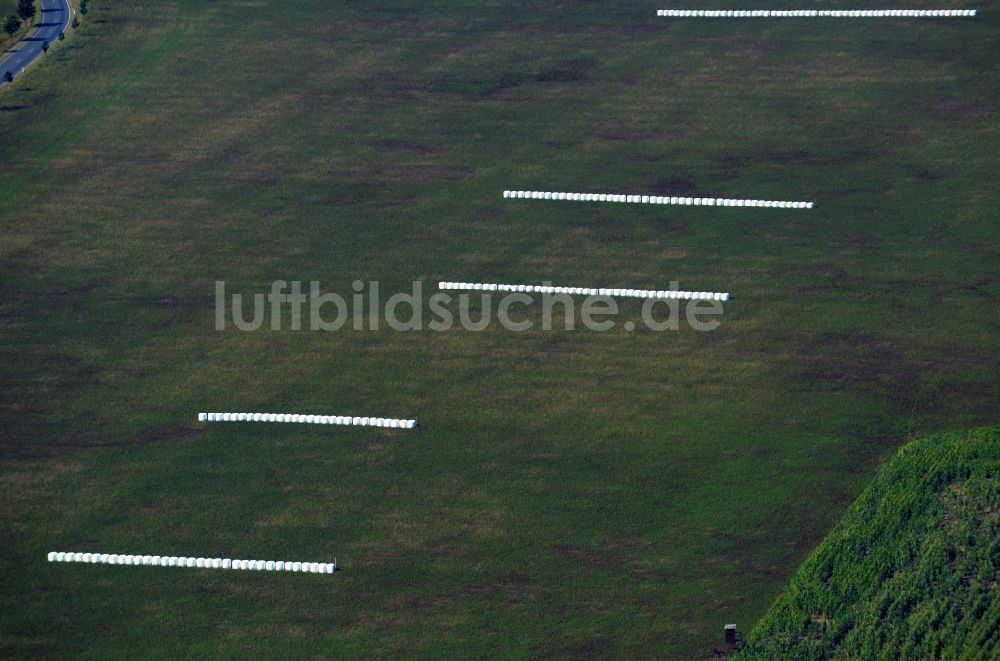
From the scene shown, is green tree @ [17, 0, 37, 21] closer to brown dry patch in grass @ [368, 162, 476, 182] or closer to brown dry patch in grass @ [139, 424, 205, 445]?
brown dry patch in grass @ [368, 162, 476, 182]

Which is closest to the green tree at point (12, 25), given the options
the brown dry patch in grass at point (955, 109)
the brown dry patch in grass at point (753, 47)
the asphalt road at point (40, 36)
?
the asphalt road at point (40, 36)

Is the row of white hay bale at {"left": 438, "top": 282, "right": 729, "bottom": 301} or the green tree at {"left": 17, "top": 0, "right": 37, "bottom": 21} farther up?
the green tree at {"left": 17, "top": 0, "right": 37, "bottom": 21}

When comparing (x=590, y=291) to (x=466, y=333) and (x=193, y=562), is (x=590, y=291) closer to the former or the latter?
(x=466, y=333)

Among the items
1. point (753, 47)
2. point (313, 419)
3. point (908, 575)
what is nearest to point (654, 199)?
point (753, 47)

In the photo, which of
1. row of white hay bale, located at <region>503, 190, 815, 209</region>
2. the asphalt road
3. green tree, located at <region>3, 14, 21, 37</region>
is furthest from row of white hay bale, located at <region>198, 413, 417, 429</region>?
green tree, located at <region>3, 14, 21, 37</region>

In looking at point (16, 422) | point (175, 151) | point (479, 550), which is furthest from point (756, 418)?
point (175, 151)
